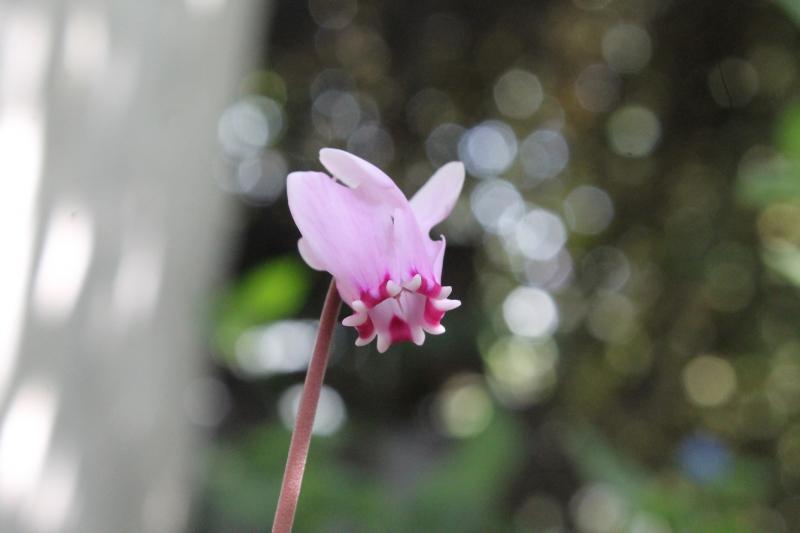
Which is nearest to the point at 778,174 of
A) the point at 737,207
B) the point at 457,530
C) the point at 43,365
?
the point at 457,530

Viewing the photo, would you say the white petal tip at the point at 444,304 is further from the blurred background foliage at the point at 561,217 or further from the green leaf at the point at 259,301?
the blurred background foliage at the point at 561,217

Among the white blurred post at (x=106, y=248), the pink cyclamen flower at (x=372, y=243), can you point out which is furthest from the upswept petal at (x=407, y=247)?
the white blurred post at (x=106, y=248)

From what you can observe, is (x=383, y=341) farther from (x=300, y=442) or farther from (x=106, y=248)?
(x=106, y=248)

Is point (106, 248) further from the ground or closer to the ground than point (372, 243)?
further from the ground

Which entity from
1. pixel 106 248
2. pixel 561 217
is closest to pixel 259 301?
pixel 106 248

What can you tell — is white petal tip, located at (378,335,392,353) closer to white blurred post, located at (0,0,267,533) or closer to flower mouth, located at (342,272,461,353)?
flower mouth, located at (342,272,461,353)

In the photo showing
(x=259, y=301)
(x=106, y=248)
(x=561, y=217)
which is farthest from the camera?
(x=561, y=217)

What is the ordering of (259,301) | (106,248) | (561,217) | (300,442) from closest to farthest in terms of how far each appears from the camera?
1. (300,442)
2. (259,301)
3. (106,248)
4. (561,217)

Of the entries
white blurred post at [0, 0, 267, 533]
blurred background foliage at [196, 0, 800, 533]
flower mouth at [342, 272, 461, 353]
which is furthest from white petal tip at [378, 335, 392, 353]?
blurred background foliage at [196, 0, 800, 533]
